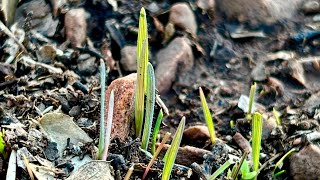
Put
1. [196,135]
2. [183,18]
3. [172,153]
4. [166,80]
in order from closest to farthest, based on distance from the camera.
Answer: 1. [172,153]
2. [196,135]
3. [166,80]
4. [183,18]

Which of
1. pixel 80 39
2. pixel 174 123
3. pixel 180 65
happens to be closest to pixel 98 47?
pixel 80 39

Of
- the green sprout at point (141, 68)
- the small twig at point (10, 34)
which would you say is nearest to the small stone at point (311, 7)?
the green sprout at point (141, 68)

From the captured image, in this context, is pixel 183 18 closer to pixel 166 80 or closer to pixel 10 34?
pixel 166 80

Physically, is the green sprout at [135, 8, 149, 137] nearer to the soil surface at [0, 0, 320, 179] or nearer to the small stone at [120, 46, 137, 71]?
the soil surface at [0, 0, 320, 179]

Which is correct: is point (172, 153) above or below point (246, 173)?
above

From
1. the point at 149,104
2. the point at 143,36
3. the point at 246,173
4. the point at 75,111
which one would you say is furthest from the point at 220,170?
the point at 75,111

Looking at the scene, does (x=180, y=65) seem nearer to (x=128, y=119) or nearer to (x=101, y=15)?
(x=101, y=15)

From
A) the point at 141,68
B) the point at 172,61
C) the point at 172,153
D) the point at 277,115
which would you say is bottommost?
the point at 277,115
